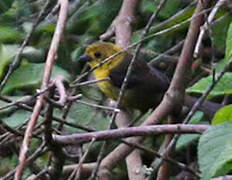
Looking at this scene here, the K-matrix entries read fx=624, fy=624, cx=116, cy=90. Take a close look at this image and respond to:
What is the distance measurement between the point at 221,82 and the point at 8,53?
1.79 metres

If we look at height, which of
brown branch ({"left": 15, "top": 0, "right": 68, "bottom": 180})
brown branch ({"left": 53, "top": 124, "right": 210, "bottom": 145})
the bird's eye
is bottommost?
the bird's eye

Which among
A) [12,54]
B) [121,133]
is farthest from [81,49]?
[121,133]

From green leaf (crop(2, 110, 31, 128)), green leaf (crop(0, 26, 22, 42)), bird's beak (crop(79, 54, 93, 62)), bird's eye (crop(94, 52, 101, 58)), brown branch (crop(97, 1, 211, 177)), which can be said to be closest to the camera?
brown branch (crop(97, 1, 211, 177))

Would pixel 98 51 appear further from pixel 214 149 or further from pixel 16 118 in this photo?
pixel 214 149

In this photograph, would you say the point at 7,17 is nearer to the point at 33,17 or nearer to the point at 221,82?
the point at 33,17

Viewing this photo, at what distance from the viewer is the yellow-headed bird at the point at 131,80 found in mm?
4730

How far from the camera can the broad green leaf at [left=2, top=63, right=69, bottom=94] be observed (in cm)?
381

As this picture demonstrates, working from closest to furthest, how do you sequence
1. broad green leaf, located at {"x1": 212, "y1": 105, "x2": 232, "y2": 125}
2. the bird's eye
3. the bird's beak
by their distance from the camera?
1. broad green leaf, located at {"x1": 212, "y1": 105, "x2": 232, "y2": 125}
2. the bird's beak
3. the bird's eye

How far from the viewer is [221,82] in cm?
252

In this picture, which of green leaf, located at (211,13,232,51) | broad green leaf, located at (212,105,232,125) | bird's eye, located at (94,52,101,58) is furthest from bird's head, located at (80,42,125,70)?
broad green leaf, located at (212,105,232,125)

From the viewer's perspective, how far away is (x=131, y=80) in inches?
203

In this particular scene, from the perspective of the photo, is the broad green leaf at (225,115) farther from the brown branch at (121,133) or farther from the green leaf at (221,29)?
the green leaf at (221,29)

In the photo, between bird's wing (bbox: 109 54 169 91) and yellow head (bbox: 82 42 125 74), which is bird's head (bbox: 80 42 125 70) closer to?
yellow head (bbox: 82 42 125 74)

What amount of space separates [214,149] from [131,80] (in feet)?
10.2
